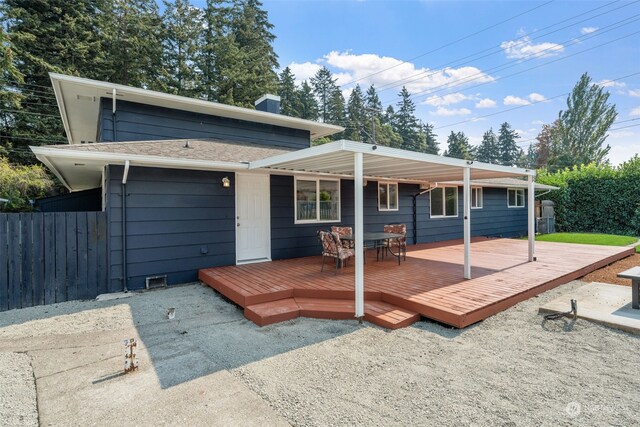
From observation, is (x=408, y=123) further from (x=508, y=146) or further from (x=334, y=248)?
(x=334, y=248)

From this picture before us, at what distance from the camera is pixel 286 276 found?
5605 millimetres

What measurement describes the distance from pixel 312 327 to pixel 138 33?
20098 millimetres

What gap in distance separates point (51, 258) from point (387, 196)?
309 inches

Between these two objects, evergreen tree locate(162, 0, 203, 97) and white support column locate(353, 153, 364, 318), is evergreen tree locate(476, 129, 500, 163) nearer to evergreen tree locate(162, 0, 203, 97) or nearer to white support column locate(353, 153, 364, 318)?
evergreen tree locate(162, 0, 203, 97)

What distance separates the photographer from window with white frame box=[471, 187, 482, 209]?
12219 millimetres

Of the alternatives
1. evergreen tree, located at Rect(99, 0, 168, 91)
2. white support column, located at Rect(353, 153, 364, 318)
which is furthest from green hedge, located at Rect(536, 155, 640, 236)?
evergreen tree, located at Rect(99, 0, 168, 91)

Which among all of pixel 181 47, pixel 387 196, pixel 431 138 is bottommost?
pixel 387 196

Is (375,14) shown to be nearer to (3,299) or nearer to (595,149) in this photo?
(3,299)

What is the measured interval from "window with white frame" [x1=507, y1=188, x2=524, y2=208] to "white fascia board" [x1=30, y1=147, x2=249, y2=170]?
12.8 metres

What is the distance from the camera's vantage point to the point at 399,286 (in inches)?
193

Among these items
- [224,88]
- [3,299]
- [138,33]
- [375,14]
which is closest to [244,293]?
[3,299]

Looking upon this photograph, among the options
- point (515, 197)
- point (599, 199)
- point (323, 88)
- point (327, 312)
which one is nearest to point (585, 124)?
point (599, 199)

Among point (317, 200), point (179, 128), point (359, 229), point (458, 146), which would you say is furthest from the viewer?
point (458, 146)

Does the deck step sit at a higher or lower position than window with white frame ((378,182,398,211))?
lower
